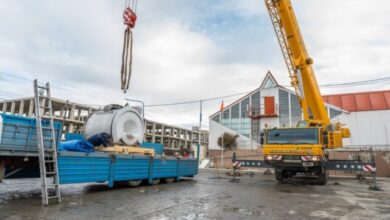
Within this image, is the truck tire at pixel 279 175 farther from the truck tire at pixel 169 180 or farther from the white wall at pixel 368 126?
the white wall at pixel 368 126

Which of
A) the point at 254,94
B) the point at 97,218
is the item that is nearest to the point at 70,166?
the point at 97,218

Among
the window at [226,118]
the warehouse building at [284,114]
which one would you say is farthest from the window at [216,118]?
the window at [226,118]

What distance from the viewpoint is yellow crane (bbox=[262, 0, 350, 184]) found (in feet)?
42.8

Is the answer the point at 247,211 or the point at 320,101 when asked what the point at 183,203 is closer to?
the point at 247,211

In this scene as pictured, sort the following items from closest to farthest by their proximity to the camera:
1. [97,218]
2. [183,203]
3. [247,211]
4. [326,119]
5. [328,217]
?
1. [97,218]
2. [328,217]
3. [247,211]
4. [183,203]
5. [326,119]

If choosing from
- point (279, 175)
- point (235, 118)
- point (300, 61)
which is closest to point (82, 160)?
point (279, 175)

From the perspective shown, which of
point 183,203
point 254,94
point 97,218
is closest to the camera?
point 97,218

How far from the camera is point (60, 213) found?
6391 millimetres

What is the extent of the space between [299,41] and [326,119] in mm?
4378

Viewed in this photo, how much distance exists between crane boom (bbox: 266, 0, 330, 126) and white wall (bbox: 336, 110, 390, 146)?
674 inches

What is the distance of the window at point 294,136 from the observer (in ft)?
43.3

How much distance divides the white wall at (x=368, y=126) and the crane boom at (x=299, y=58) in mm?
Answer: 17109

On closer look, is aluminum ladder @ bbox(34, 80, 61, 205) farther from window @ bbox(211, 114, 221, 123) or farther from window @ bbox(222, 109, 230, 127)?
window @ bbox(211, 114, 221, 123)

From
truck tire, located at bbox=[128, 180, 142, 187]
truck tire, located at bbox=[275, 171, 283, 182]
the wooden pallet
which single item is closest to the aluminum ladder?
the wooden pallet
